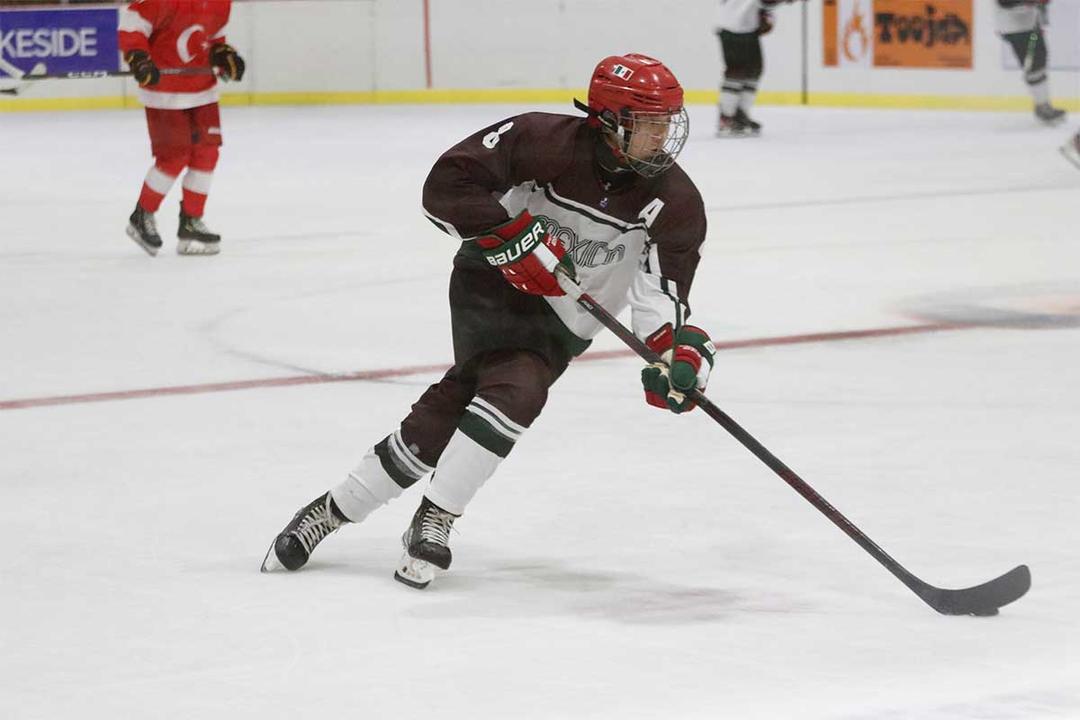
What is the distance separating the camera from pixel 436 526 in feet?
10.6

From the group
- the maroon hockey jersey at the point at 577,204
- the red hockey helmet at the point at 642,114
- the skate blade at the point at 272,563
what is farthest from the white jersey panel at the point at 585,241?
the skate blade at the point at 272,563

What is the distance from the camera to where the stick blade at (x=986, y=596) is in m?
2.99

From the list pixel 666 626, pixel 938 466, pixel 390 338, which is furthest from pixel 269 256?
pixel 666 626

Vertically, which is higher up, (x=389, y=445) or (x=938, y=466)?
(x=389, y=445)

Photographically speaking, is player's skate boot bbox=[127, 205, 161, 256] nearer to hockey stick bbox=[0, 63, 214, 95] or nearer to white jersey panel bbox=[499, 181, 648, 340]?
white jersey panel bbox=[499, 181, 648, 340]

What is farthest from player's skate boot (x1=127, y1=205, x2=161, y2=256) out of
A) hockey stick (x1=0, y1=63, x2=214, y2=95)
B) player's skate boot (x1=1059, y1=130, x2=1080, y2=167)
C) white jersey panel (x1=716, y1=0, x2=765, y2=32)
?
hockey stick (x1=0, y1=63, x2=214, y2=95)

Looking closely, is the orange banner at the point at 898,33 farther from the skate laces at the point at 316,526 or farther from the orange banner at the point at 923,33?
Result: the skate laces at the point at 316,526

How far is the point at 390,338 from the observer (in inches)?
228

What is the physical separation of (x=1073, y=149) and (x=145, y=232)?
13.9ft

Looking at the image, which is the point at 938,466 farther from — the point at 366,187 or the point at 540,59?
the point at 540,59

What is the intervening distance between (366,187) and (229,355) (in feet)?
14.6

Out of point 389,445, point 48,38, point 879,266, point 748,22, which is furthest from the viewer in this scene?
point 48,38

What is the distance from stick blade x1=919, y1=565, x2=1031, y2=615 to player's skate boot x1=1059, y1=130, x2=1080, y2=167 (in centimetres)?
614

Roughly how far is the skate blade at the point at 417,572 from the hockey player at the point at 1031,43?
9704 mm
